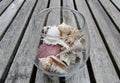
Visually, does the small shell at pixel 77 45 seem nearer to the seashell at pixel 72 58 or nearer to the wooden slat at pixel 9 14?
the seashell at pixel 72 58

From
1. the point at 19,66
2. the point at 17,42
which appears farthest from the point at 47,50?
the point at 17,42

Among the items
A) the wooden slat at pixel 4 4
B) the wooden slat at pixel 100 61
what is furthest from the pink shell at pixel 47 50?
the wooden slat at pixel 4 4

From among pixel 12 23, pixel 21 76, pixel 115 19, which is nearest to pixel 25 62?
pixel 21 76

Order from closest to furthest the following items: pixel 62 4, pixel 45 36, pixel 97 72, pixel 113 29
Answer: pixel 45 36 → pixel 97 72 → pixel 113 29 → pixel 62 4

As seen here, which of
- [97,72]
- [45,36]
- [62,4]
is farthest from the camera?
[62,4]

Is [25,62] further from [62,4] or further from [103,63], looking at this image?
[62,4]

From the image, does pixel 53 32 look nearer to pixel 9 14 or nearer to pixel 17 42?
pixel 17 42

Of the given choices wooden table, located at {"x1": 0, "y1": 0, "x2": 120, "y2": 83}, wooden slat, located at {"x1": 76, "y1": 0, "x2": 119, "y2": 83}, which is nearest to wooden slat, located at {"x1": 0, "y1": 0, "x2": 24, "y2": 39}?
wooden table, located at {"x1": 0, "y1": 0, "x2": 120, "y2": 83}
